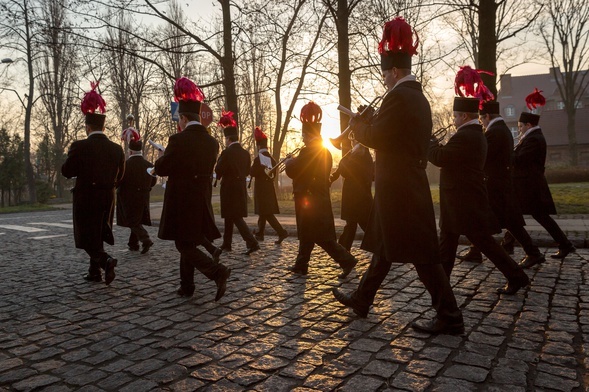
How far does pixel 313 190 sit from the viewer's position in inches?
247

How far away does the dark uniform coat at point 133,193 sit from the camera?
8.64 m

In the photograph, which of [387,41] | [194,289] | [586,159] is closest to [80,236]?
[194,289]

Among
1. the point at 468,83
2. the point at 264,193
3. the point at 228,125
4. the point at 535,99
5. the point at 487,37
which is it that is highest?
the point at 487,37

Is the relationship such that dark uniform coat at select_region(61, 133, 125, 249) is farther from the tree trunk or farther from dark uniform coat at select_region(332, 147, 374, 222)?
the tree trunk

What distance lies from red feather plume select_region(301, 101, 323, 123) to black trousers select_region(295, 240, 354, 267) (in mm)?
1599

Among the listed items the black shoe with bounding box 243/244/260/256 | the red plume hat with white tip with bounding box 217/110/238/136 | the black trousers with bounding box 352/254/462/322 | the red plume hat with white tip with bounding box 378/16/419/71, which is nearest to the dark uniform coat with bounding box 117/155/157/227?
the red plume hat with white tip with bounding box 217/110/238/136

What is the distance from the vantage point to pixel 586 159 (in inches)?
1975

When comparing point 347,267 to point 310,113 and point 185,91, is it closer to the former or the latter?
point 310,113

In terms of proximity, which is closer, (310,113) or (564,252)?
(310,113)

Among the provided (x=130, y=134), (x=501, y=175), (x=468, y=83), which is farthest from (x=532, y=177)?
(x=130, y=134)

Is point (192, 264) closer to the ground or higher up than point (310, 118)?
closer to the ground

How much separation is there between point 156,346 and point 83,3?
13733 millimetres

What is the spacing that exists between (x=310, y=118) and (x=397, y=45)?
2334 mm

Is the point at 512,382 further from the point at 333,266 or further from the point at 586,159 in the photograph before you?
the point at 586,159
